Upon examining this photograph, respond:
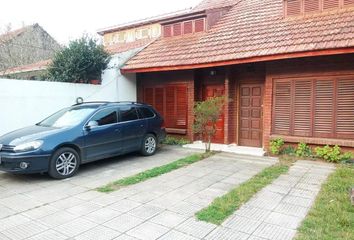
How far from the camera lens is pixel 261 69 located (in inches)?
353

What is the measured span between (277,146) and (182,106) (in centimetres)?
381

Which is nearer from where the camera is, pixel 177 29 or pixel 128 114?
pixel 128 114

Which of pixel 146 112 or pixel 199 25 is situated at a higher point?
pixel 199 25

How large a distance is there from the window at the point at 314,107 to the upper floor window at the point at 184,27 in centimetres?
405

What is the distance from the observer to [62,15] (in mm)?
21641

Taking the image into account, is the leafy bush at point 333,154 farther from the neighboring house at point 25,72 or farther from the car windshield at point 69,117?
the neighboring house at point 25,72

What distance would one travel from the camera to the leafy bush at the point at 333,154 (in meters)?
7.20

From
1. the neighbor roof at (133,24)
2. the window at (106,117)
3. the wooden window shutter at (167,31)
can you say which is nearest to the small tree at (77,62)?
the wooden window shutter at (167,31)

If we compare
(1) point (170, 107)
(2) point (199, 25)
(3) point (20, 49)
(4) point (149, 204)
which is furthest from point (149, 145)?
(3) point (20, 49)

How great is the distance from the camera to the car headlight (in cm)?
577

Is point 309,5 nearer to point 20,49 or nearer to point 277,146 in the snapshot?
point 277,146

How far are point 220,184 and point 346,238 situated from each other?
8.37 feet

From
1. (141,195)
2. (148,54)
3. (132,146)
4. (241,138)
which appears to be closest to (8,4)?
(148,54)

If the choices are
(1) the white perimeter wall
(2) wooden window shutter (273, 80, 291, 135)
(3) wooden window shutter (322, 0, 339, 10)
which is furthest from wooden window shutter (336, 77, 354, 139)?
(1) the white perimeter wall
